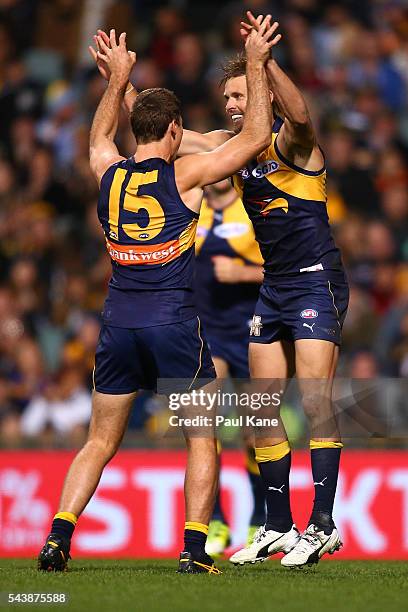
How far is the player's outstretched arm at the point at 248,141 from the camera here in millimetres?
7031

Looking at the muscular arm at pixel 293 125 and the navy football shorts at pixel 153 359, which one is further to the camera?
the muscular arm at pixel 293 125

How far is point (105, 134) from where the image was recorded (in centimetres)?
754

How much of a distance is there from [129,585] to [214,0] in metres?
12.3

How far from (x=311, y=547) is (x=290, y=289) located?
150 centimetres

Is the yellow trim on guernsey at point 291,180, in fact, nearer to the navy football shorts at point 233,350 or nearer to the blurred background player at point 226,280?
the blurred background player at point 226,280

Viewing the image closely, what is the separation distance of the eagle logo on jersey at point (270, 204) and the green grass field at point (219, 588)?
2054 mm

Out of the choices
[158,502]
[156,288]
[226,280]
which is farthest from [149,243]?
[158,502]

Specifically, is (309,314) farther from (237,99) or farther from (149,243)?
(237,99)

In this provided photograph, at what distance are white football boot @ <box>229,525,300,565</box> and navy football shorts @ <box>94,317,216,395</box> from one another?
1.04 m

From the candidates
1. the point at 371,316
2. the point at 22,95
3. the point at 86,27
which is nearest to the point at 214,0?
the point at 86,27

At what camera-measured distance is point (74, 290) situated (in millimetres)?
13547

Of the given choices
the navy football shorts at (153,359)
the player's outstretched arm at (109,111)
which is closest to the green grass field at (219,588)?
the navy football shorts at (153,359)

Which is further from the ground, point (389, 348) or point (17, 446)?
point (389, 348)

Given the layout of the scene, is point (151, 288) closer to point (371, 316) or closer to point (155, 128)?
point (155, 128)
